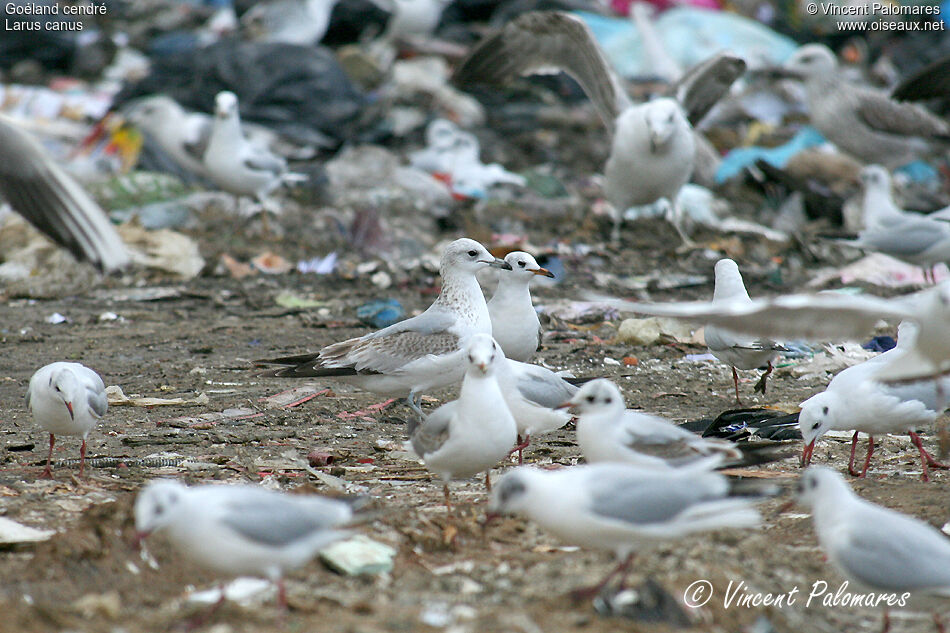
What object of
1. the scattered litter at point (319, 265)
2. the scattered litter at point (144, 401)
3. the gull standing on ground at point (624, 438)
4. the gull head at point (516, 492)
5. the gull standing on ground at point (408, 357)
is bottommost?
the scattered litter at point (319, 265)

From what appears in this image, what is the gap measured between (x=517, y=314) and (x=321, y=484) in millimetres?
1490

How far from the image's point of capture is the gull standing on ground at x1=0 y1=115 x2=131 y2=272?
15.5ft

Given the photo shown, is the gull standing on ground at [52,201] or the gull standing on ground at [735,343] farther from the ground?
the gull standing on ground at [52,201]

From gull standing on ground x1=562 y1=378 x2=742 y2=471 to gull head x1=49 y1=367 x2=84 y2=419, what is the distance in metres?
1.85

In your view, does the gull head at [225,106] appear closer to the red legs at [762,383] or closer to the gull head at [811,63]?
the red legs at [762,383]

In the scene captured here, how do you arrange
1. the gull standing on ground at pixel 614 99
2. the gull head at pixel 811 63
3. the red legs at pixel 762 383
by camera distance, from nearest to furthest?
the red legs at pixel 762 383 → the gull standing on ground at pixel 614 99 → the gull head at pixel 811 63

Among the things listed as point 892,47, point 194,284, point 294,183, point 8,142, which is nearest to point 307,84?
point 294,183

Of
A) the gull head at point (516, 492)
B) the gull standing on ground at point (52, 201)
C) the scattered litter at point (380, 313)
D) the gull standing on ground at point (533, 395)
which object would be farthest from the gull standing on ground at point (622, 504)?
the scattered litter at point (380, 313)

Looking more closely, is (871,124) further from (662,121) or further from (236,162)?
(236,162)

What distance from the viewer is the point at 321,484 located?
12.9ft

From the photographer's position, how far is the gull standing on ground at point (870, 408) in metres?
3.99

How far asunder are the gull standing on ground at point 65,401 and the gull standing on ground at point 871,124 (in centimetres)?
822

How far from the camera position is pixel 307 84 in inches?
406

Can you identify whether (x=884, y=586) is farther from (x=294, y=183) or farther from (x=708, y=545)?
(x=294, y=183)
